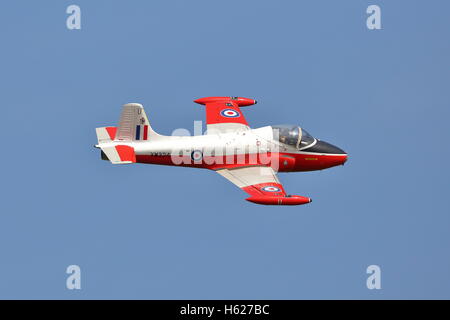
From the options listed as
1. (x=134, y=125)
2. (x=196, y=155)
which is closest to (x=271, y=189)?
(x=196, y=155)

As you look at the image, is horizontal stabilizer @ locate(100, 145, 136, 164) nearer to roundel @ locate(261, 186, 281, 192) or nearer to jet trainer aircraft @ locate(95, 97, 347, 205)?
jet trainer aircraft @ locate(95, 97, 347, 205)

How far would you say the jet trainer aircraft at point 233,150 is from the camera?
176 feet

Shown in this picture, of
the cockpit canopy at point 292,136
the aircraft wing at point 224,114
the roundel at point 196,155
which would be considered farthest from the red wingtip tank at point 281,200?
the aircraft wing at point 224,114

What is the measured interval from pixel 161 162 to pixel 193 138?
218 cm

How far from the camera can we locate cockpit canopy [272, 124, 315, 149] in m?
55.1

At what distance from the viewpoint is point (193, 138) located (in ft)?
179

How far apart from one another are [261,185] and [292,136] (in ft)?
12.6

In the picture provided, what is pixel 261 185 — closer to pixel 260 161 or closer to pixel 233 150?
pixel 260 161

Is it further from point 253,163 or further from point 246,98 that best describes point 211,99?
point 253,163

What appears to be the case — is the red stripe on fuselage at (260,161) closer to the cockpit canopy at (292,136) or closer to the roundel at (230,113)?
the cockpit canopy at (292,136)

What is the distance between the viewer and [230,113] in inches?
2311
